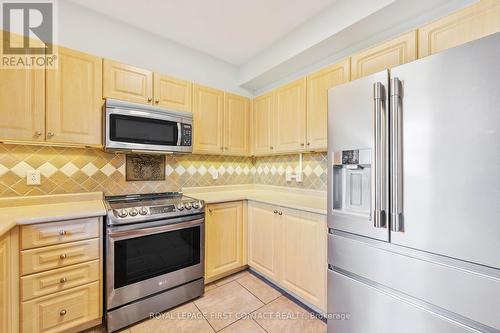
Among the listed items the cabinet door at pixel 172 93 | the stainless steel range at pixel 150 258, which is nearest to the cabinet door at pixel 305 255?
the stainless steel range at pixel 150 258

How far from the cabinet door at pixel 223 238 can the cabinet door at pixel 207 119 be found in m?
0.71

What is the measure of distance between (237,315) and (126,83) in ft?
7.30

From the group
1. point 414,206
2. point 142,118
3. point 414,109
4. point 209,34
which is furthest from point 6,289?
point 209,34

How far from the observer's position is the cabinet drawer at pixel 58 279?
1.34 metres

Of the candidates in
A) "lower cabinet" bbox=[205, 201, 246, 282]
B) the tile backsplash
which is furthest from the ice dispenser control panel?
"lower cabinet" bbox=[205, 201, 246, 282]

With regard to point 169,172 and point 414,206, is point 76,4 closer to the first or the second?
point 169,172

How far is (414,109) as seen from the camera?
3.60 feet

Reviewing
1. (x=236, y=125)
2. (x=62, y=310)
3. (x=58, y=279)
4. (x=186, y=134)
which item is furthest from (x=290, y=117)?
(x=62, y=310)

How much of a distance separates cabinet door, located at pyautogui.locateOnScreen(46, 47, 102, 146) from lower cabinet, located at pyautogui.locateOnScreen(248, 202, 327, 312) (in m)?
1.67

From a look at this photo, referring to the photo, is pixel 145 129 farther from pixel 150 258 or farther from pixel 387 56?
pixel 387 56

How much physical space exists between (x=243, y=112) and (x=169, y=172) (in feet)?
3.87

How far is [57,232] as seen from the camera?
143 centimetres

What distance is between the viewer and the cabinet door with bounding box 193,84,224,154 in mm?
2375

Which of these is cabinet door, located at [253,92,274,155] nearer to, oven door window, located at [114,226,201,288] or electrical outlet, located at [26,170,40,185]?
oven door window, located at [114,226,201,288]
